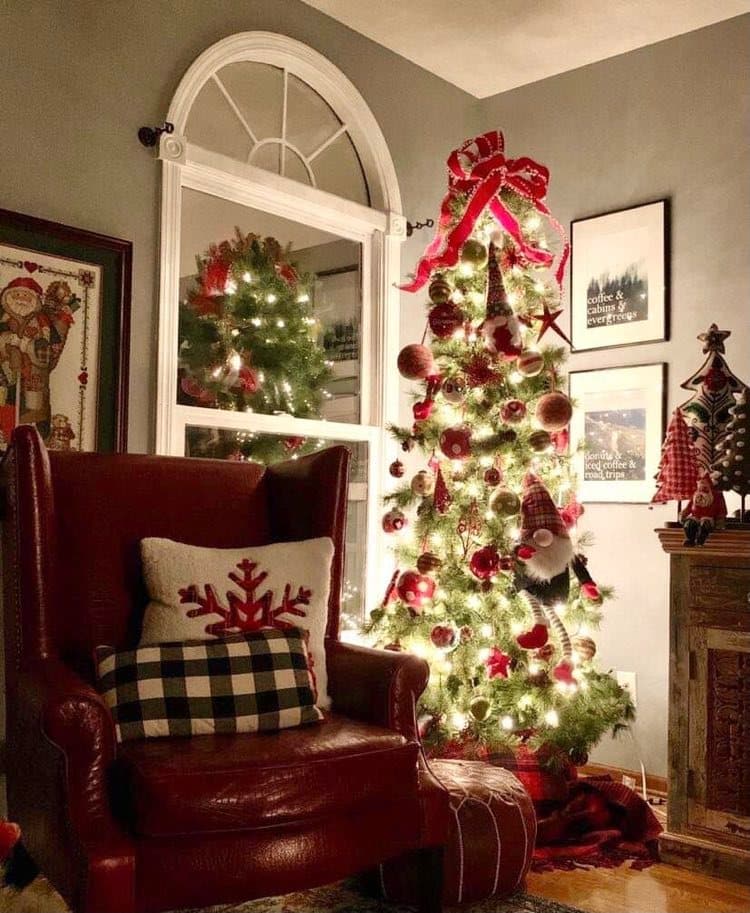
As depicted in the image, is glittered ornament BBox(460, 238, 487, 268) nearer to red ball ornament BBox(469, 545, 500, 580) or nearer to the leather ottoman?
red ball ornament BBox(469, 545, 500, 580)

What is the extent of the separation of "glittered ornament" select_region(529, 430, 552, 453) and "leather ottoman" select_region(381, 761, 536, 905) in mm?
1096

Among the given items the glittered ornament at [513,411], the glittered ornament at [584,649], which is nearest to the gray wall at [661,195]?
the glittered ornament at [584,649]

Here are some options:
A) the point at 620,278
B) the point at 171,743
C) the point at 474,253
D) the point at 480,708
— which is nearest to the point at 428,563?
the point at 480,708

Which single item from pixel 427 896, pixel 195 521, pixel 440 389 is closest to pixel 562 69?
pixel 440 389

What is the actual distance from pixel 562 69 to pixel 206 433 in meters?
2.21

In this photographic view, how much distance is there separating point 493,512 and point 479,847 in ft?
3.59

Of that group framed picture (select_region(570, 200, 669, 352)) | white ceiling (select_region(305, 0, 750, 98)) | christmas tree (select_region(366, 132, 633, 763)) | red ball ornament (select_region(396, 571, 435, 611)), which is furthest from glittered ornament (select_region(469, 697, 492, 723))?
white ceiling (select_region(305, 0, 750, 98))

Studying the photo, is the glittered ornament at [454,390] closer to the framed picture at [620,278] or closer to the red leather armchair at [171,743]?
the red leather armchair at [171,743]

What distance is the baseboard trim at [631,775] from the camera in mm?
3625

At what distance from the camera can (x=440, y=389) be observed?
3.26 metres

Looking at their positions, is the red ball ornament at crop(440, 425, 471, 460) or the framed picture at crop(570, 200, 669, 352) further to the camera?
the framed picture at crop(570, 200, 669, 352)

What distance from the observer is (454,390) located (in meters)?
3.18

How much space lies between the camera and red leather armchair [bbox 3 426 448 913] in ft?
6.06

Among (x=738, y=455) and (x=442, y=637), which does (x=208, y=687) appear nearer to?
(x=442, y=637)
